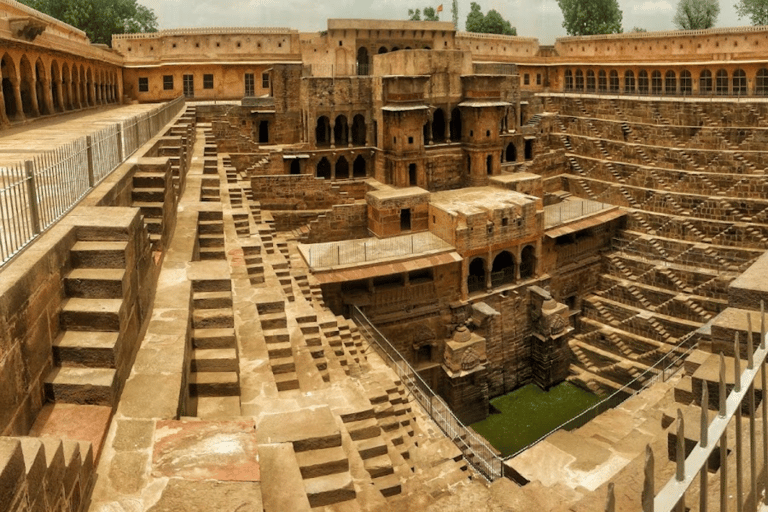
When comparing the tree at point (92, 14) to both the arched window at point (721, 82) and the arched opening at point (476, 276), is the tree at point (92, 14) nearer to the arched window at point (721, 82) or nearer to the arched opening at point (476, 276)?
the arched opening at point (476, 276)

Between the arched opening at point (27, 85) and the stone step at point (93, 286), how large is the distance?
1714cm

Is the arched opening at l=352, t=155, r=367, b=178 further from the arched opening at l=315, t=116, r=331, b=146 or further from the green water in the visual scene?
the green water

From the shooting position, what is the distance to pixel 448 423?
16.2 m

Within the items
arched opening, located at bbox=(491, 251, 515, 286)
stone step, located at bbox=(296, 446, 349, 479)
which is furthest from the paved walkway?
arched opening, located at bbox=(491, 251, 515, 286)

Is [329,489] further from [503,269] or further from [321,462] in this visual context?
[503,269]

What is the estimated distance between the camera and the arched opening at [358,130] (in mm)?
26812

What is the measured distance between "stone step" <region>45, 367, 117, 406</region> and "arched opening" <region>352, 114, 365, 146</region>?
2248cm

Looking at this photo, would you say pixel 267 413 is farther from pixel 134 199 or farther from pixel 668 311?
pixel 668 311

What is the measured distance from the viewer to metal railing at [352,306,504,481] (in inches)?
587

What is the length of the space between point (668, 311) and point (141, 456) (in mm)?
22020

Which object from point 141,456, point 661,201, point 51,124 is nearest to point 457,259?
point 661,201

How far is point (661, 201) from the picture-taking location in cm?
2567

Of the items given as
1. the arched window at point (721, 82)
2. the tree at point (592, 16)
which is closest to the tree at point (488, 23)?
the tree at point (592, 16)

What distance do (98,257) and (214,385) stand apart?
1.80 meters
